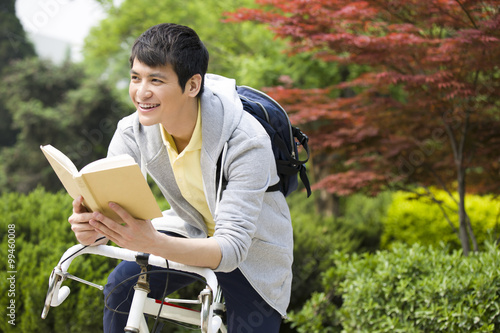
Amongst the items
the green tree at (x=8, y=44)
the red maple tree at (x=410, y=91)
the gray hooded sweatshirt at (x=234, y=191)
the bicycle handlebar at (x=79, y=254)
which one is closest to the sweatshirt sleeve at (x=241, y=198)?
the gray hooded sweatshirt at (x=234, y=191)

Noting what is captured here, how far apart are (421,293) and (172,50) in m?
2.19

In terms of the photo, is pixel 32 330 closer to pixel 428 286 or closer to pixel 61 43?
pixel 428 286

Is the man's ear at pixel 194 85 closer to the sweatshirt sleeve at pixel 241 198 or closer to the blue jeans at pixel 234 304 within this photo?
the sweatshirt sleeve at pixel 241 198

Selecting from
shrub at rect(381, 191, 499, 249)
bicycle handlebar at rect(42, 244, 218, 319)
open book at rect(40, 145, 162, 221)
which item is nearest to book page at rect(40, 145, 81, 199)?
open book at rect(40, 145, 162, 221)

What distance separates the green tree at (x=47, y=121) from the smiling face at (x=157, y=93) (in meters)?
9.41

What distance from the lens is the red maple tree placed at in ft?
11.4

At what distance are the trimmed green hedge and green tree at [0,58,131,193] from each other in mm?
8359

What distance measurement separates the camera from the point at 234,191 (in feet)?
4.96

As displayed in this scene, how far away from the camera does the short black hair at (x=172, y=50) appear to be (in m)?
1.51

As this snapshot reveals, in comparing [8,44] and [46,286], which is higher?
[46,286]

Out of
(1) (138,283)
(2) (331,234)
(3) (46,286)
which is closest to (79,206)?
(1) (138,283)

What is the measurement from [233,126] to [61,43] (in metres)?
22.1

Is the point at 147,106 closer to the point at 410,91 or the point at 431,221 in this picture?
the point at 410,91

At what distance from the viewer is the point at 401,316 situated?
3.08 meters
